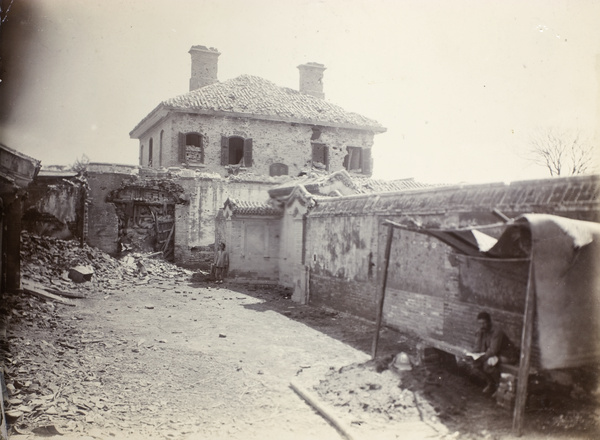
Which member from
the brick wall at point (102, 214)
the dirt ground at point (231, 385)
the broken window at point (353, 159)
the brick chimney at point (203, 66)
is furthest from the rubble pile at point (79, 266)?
the broken window at point (353, 159)

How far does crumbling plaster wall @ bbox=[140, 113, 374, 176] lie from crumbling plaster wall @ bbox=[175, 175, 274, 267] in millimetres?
2833

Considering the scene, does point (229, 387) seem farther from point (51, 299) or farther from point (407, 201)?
point (51, 299)

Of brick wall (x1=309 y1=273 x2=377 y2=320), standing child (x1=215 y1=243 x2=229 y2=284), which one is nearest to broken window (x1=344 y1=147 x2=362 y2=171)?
standing child (x1=215 y1=243 x2=229 y2=284)

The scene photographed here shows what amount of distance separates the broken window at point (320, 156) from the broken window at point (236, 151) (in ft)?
13.0

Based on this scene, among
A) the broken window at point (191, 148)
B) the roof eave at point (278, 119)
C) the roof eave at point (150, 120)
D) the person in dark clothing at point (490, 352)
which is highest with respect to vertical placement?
the roof eave at point (278, 119)

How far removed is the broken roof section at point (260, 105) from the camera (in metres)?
25.1

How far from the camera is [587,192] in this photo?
621cm

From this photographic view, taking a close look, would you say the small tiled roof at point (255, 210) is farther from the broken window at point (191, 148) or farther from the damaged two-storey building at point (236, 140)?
the broken window at point (191, 148)

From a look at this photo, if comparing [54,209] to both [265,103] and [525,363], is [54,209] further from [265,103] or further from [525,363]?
[525,363]

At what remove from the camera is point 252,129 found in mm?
26188

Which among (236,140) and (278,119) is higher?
(278,119)

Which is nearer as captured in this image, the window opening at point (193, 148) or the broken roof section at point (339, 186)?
Answer: the broken roof section at point (339, 186)

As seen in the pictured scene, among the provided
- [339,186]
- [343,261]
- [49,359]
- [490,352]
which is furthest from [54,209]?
[490,352]

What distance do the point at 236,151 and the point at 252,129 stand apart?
157cm
